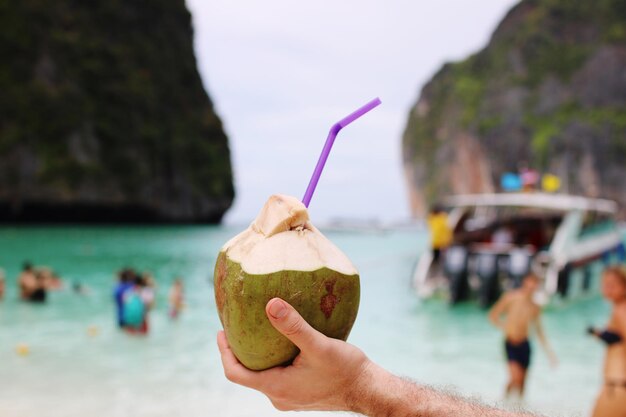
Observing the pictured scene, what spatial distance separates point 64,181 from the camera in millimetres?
43562

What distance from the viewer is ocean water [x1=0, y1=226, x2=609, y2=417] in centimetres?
760

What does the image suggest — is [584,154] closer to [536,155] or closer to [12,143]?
[536,155]

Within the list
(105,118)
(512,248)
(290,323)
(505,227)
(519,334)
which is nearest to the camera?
(290,323)

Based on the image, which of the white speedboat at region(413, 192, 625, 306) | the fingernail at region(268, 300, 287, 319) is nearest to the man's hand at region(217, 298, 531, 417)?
the fingernail at region(268, 300, 287, 319)

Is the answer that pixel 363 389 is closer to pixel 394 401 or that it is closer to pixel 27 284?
pixel 394 401

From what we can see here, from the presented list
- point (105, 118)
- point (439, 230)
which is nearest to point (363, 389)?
point (439, 230)

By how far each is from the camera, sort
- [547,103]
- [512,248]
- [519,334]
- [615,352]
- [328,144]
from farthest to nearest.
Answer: [547,103] → [512,248] → [519,334] → [615,352] → [328,144]

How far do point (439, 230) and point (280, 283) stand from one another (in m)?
13.3

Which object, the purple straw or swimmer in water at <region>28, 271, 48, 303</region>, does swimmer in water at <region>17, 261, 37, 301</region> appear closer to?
swimmer in water at <region>28, 271, 48, 303</region>

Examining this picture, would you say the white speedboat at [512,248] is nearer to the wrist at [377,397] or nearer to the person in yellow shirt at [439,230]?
the person in yellow shirt at [439,230]

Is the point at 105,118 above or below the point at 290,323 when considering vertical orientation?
below

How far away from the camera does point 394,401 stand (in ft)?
5.21

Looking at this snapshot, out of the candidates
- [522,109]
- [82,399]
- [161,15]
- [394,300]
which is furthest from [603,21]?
[82,399]

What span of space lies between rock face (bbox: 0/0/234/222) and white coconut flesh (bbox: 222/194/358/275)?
4483 centimetres
